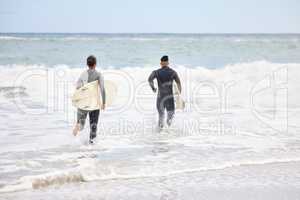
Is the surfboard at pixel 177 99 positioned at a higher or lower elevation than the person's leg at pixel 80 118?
higher

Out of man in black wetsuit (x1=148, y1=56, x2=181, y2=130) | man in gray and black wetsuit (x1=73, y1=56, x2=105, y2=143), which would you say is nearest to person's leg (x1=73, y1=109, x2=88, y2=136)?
man in gray and black wetsuit (x1=73, y1=56, x2=105, y2=143)

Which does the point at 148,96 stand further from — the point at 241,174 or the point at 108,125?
the point at 241,174

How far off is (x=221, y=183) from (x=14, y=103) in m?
9.36

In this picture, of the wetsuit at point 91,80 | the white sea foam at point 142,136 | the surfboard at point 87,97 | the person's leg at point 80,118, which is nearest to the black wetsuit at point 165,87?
Result: the white sea foam at point 142,136

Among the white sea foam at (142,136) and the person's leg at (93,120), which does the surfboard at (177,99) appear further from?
the person's leg at (93,120)

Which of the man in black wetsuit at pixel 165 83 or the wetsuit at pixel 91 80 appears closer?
the wetsuit at pixel 91 80

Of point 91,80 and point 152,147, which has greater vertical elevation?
point 91,80

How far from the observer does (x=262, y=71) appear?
2217 cm

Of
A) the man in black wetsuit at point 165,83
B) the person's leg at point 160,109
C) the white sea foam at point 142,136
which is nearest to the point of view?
the white sea foam at point 142,136

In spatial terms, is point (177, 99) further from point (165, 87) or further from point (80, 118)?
point (80, 118)

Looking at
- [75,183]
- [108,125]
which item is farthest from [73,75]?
[75,183]

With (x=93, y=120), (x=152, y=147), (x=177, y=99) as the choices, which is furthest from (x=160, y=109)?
(x=93, y=120)

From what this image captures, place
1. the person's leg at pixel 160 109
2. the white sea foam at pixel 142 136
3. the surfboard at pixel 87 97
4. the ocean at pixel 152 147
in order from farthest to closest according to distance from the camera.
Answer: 1. the person's leg at pixel 160 109
2. the surfboard at pixel 87 97
3. the white sea foam at pixel 142 136
4. the ocean at pixel 152 147

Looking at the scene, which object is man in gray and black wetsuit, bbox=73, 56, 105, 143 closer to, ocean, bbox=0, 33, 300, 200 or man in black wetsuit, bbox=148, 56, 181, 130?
ocean, bbox=0, 33, 300, 200
